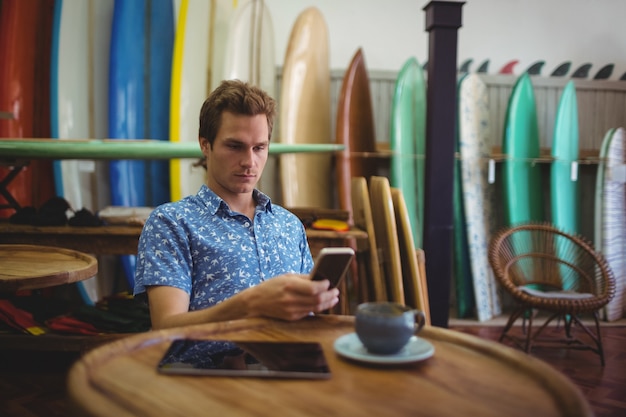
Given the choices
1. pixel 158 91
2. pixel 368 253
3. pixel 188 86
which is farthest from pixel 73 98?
pixel 368 253

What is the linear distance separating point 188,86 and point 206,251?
7.88ft

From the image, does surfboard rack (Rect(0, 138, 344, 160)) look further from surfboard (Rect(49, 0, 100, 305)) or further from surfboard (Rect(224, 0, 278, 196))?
surfboard (Rect(224, 0, 278, 196))

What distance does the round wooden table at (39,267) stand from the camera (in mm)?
1567

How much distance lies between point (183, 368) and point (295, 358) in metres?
0.17

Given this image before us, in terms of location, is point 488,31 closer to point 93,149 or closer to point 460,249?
point 460,249

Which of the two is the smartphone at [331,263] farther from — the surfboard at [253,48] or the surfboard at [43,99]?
the surfboard at [43,99]

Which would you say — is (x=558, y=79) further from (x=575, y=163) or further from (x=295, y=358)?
(x=295, y=358)

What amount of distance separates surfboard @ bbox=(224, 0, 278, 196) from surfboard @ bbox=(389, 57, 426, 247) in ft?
2.68

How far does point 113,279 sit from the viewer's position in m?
3.58

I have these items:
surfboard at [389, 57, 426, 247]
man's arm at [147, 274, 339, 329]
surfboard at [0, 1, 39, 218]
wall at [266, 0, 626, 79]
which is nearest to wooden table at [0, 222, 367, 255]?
surfboard at [0, 1, 39, 218]

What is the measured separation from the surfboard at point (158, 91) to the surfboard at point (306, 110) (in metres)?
0.74

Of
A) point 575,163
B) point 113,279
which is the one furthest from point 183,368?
point 575,163

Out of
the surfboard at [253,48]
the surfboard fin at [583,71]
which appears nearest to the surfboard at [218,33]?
the surfboard at [253,48]

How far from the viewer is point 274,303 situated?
1022 millimetres
